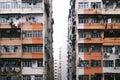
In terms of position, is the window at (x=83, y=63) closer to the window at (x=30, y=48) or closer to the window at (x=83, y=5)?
the window at (x=30, y=48)

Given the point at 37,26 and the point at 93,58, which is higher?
the point at 37,26

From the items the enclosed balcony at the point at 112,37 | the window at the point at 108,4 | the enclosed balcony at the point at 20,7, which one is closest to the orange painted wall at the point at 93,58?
the enclosed balcony at the point at 112,37

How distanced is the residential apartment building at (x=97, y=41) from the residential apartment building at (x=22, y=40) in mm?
4216

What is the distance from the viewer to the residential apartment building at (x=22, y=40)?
50812 millimetres

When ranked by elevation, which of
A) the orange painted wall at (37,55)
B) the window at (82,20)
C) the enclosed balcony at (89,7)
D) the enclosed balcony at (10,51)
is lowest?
the orange painted wall at (37,55)

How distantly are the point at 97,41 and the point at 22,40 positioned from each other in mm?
8586

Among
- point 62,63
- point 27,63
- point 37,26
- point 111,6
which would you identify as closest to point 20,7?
point 37,26

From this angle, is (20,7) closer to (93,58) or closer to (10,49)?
(10,49)

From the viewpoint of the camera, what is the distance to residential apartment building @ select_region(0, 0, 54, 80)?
167ft

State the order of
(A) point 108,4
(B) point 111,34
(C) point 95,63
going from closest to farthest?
(C) point 95,63 < (B) point 111,34 < (A) point 108,4

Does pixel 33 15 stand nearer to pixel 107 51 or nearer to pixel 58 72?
pixel 107 51

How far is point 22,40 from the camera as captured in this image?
2014 inches

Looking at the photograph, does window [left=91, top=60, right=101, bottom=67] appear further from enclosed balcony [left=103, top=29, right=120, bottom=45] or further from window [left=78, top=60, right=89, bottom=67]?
enclosed balcony [left=103, top=29, right=120, bottom=45]

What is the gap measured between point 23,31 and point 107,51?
992 cm
